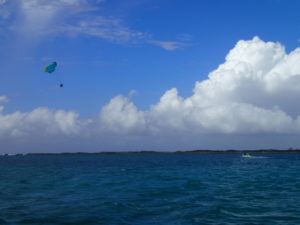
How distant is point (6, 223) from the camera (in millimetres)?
→ 22734

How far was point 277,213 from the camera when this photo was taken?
25.2 metres

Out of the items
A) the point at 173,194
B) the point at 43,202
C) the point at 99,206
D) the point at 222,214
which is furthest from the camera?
the point at 173,194

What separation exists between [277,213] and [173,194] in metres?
12.6

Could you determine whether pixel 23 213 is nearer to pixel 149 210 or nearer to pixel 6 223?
pixel 6 223

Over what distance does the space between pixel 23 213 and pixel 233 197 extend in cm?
1993

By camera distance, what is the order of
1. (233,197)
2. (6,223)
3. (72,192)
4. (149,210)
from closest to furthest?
(6,223), (149,210), (233,197), (72,192)

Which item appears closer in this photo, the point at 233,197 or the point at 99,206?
the point at 99,206

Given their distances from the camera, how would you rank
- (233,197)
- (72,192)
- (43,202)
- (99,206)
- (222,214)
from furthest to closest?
(72,192) → (233,197) → (43,202) → (99,206) → (222,214)

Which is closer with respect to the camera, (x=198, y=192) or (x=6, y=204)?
(x=6, y=204)

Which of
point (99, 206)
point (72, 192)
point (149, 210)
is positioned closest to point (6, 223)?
point (99, 206)

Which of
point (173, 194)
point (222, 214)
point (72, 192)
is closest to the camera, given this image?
point (222, 214)

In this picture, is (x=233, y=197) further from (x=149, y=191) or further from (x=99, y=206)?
(x=99, y=206)

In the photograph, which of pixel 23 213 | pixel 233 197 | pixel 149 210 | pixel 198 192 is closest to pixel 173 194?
pixel 198 192

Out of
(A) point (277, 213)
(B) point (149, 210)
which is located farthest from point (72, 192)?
(A) point (277, 213)
